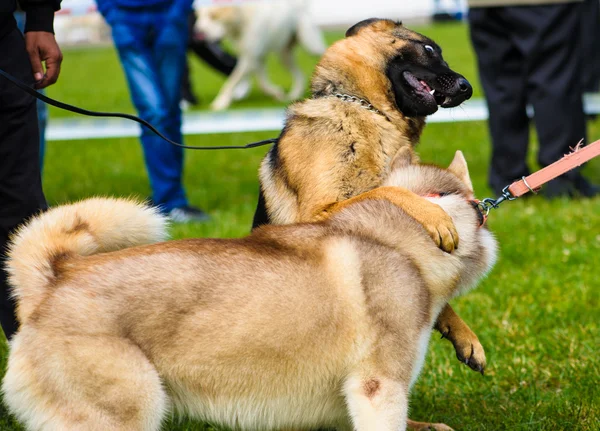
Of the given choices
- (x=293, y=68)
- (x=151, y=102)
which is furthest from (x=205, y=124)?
(x=293, y=68)

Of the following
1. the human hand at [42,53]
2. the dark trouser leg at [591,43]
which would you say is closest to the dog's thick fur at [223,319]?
the human hand at [42,53]

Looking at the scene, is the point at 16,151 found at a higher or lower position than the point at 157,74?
higher

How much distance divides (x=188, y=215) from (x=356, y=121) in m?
3.33

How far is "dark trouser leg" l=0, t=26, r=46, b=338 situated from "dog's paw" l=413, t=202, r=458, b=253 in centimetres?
147

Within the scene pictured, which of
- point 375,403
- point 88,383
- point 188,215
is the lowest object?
point 188,215

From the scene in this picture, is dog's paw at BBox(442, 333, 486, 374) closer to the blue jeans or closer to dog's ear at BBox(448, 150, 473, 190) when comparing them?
dog's ear at BBox(448, 150, 473, 190)

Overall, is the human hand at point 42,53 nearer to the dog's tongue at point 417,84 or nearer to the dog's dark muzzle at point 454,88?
the dog's tongue at point 417,84

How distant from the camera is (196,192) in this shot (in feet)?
→ 24.3

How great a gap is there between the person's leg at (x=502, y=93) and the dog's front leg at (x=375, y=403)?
4581mm

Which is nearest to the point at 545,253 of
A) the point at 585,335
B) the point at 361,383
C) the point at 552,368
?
the point at 585,335

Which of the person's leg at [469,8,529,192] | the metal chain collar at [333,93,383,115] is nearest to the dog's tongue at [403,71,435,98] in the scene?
the metal chain collar at [333,93,383,115]

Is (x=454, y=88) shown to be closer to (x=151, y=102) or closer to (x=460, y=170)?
(x=460, y=170)

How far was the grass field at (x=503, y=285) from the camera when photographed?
335 cm

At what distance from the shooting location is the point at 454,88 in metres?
3.22
